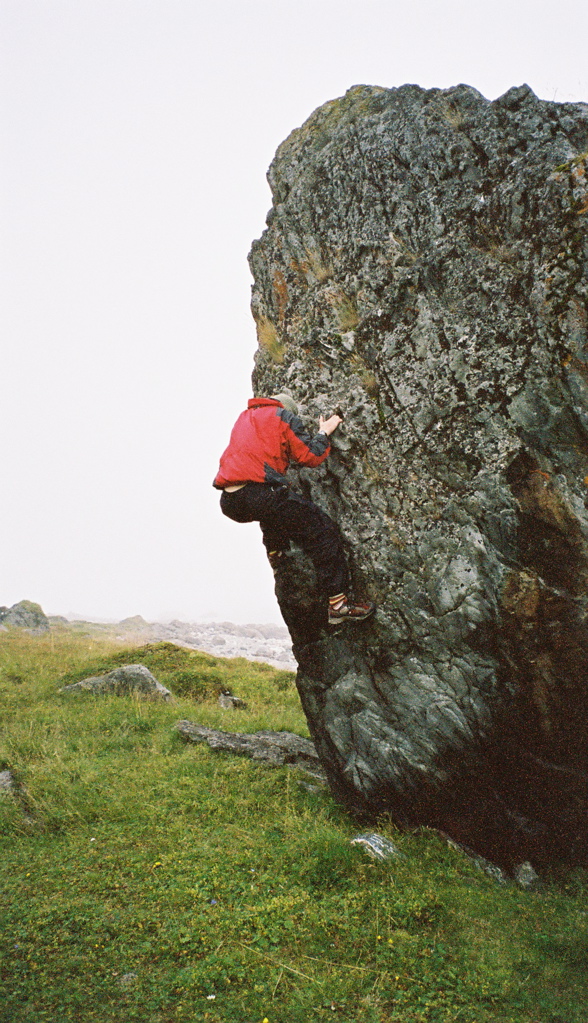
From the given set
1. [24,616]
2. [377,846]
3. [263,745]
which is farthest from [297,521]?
[24,616]

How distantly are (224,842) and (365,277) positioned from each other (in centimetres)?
812

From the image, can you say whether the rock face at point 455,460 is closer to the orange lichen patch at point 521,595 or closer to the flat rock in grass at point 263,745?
the orange lichen patch at point 521,595

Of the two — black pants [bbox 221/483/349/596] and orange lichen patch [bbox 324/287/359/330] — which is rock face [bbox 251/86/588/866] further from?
black pants [bbox 221/483/349/596]

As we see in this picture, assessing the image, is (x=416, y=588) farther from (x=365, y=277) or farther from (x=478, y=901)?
(x=365, y=277)

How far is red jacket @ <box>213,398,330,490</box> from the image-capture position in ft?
26.1

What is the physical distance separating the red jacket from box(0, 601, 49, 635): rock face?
122ft

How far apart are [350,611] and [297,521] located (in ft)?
5.04

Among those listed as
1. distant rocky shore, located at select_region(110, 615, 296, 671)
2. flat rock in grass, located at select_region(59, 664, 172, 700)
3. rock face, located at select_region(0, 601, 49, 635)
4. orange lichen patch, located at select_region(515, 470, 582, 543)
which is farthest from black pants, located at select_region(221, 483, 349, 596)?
rock face, located at select_region(0, 601, 49, 635)

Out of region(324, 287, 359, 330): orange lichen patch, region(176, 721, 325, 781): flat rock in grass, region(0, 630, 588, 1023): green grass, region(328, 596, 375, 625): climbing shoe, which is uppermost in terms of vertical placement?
region(324, 287, 359, 330): orange lichen patch

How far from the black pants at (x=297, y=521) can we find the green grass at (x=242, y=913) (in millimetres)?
3498

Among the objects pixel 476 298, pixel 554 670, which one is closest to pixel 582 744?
pixel 554 670

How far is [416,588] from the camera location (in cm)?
798

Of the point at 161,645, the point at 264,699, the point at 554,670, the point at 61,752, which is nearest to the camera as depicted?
the point at 554,670

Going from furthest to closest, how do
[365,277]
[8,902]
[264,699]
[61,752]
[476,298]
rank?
1. [264,699]
2. [61,752]
3. [365,277]
4. [476,298]
5. [8,902]
